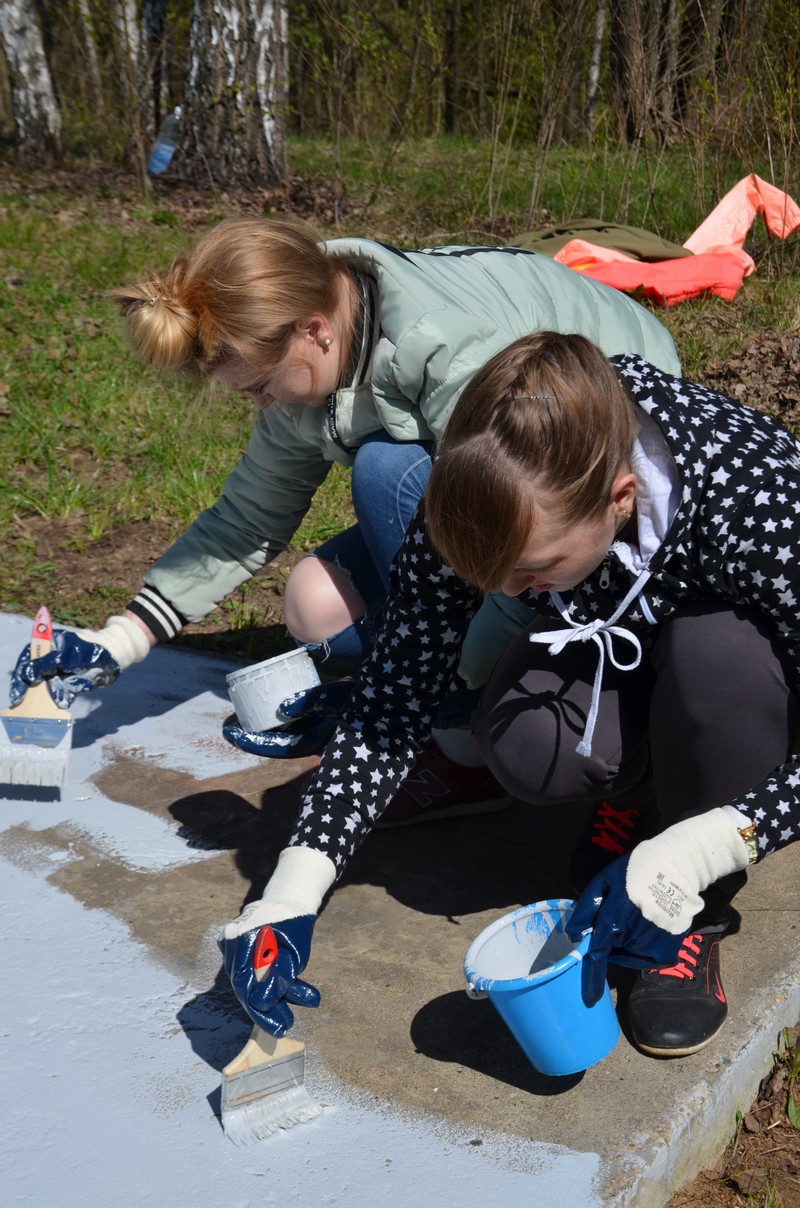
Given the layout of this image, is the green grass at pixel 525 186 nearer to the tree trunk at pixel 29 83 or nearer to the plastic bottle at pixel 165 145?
the plastic bottle at pixel 165 145

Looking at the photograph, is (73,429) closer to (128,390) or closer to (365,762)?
(128,390)

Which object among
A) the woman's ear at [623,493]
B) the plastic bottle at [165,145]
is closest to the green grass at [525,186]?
the plastic bottle at [165,145]

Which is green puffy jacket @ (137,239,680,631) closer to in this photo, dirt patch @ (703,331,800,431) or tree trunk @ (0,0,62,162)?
dirt patch @ (703,331,800,431)

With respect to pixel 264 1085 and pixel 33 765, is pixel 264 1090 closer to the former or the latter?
pixel 264 1085

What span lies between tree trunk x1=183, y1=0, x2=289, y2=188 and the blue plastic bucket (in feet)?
20.8

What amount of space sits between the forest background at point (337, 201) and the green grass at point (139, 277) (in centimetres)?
1

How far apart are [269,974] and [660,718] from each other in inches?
25.7

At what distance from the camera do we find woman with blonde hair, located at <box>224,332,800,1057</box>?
148cm

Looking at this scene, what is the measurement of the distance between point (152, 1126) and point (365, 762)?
1.88ft

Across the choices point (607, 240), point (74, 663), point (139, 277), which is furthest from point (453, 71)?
point (74, 663)

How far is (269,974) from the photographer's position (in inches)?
58.2

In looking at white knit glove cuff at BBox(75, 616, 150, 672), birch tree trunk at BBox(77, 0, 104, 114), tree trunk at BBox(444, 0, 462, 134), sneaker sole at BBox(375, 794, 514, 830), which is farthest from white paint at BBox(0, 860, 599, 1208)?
birch tree trunk at BBox(77, 0, 104, 114)

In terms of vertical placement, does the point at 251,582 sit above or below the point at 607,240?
below

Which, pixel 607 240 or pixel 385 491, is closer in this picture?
pixel 385 491
